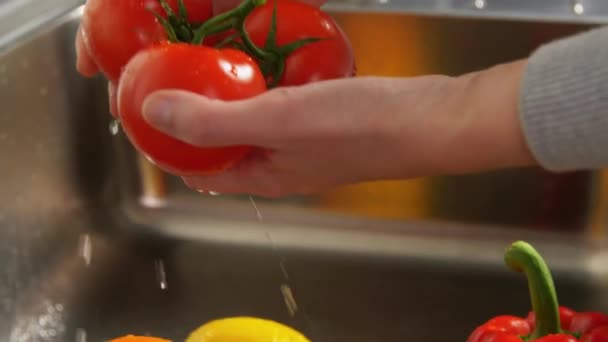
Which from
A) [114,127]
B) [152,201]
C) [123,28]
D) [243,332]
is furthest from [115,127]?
[123,28]

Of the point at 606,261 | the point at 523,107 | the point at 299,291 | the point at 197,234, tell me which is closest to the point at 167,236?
the point at 197,234

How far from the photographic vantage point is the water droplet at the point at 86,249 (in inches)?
40.3

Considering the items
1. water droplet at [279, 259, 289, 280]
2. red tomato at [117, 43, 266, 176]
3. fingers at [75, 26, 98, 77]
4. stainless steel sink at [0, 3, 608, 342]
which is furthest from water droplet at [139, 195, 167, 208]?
red tomato at [117, 43, 266, 176]

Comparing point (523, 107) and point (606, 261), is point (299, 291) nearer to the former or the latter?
point (606, 261)

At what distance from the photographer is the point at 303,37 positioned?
2.01 feet

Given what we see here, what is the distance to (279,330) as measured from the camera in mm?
867

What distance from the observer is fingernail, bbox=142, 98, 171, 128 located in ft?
1.73

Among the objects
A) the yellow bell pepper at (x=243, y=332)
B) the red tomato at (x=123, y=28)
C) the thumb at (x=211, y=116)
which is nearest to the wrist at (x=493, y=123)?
the thumb at (x=211, y=116)

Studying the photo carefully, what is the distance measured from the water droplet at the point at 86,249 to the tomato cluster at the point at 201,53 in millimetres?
412

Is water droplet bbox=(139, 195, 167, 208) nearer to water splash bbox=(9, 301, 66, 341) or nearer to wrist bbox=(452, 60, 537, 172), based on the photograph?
water splash bbox=(9, 301, 66, 341)

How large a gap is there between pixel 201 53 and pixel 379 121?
11 centimetres

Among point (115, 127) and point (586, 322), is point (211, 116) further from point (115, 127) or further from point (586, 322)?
point (115, 127)

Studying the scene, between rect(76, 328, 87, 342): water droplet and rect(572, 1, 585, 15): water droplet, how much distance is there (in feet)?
2.03

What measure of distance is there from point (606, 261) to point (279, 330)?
383mm
